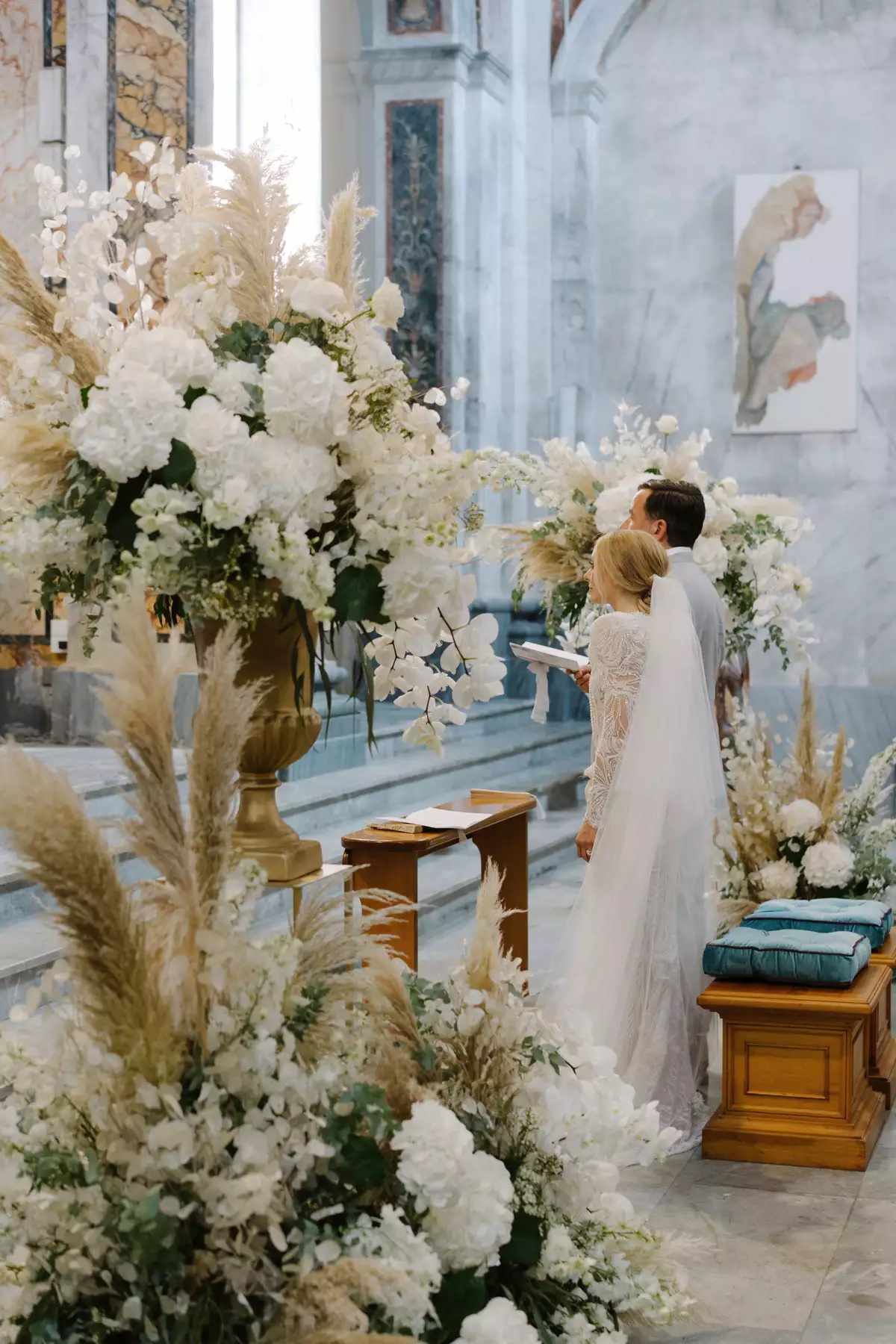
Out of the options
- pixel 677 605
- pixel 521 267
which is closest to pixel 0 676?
pixel 677 605

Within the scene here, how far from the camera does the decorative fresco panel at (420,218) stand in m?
13.0

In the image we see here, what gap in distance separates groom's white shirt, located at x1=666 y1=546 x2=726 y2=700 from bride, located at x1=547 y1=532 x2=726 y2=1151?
1.01 feet

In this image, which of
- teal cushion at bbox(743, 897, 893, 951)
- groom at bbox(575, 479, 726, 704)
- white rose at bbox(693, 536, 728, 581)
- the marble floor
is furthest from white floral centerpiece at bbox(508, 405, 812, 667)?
the marble floor

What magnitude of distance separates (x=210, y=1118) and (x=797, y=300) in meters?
12.8

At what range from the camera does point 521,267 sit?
1426cm

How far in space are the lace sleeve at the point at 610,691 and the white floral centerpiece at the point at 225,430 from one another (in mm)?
1701

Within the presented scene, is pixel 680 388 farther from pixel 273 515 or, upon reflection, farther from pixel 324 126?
pixel 273 515

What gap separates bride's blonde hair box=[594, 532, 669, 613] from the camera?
503cm

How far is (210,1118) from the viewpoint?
2359mm

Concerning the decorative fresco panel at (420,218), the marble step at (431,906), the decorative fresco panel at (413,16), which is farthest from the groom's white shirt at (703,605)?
the decorative fresco panel at (413,16)

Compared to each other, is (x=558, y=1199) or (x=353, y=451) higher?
(x=353, y=451)

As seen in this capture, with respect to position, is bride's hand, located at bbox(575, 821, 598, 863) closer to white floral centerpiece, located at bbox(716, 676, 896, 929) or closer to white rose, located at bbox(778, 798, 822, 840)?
white floral centerpiece, located at bbox(716, 676, 896, 929)

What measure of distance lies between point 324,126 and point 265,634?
10724 mm

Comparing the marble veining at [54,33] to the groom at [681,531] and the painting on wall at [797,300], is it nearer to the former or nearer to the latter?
the groom at [681,531]
